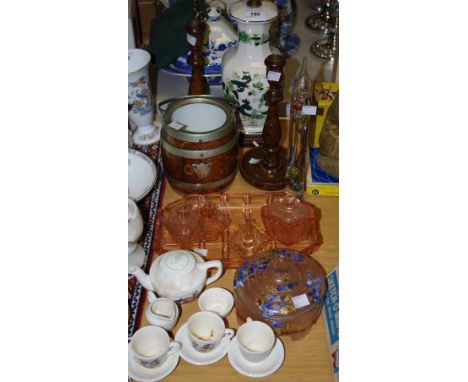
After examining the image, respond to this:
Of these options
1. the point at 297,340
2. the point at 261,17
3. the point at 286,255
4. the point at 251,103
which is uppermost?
the point at 261,17

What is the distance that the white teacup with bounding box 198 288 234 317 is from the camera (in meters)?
0.92

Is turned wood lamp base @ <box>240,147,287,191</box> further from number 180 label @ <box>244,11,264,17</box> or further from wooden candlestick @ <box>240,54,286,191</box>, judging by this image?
number 180 label @ <box>244,11,264,17</box>

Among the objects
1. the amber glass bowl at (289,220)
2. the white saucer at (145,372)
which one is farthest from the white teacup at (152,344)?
the amber glass bowl at (289,220)

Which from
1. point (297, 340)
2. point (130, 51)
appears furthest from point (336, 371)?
point (130, 51)

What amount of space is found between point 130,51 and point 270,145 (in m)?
0.50

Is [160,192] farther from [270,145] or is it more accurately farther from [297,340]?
[297,340]

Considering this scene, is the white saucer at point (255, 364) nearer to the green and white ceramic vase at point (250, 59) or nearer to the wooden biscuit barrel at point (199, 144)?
the wooden biscuit barrel at point (199, 144)

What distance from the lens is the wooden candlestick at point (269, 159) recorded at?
114cm

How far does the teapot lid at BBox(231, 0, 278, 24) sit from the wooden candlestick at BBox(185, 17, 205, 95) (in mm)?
101

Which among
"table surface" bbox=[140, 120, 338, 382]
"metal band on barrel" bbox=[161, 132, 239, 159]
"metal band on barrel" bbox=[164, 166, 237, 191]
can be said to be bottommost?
"table surface" bbox=[140, 120, 338, 382]

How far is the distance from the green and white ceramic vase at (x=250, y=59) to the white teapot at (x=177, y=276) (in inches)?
18.8

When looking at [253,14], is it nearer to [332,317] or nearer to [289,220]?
[289,220]

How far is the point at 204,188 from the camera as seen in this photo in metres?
1.14

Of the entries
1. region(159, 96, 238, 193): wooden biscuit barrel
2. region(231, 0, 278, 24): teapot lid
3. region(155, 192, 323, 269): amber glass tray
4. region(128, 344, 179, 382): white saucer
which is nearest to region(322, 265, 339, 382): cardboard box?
region(155, 192, 323, 269): amber glass tray
